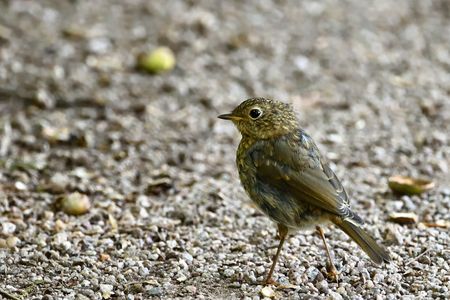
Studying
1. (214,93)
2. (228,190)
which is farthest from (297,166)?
(214,93)

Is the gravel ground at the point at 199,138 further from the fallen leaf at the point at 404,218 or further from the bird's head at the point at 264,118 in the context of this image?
the bird's head at the point at 264,118

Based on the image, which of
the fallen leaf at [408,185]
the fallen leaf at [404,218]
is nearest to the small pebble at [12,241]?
the fallen leaf at [404,218]

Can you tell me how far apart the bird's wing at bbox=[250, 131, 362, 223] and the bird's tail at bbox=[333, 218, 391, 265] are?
0.17 feet

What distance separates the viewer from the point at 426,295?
198 inches

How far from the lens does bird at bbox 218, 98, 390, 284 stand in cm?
514

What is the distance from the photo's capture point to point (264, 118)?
570 cm

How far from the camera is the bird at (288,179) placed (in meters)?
5.14

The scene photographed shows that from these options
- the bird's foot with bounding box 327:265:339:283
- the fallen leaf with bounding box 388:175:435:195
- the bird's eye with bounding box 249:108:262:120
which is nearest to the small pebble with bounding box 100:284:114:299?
the bird's foot with bounding box 327:265:339:283

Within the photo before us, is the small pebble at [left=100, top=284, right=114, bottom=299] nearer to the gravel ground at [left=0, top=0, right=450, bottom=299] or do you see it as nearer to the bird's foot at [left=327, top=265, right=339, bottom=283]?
the gravel ground at [left=0, top=0, right=450, bottom=299]

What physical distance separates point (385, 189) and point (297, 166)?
1.77 meters

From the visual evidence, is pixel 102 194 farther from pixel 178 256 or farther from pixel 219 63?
pixel 219 63

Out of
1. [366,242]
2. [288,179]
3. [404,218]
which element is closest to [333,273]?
[366,242]

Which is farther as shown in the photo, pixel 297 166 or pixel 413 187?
pixel 413 187

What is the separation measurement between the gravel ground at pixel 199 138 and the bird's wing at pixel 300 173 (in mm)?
490
